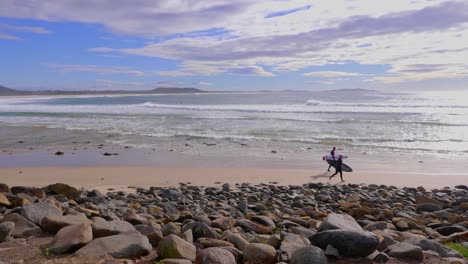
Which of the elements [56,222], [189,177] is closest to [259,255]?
[56,222]

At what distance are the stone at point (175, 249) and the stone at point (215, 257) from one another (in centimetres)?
18

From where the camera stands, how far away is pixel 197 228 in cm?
582

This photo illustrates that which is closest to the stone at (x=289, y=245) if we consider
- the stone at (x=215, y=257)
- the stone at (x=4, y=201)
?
the stone at (x=215, y=257)

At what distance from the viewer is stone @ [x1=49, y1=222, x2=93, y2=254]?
487cm

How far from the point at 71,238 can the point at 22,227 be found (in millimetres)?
1209

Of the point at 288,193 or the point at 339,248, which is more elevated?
the point at 339,248

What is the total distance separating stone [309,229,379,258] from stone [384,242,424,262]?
0.29m

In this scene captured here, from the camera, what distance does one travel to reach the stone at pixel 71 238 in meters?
4.87

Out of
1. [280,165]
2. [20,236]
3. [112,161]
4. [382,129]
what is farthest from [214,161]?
[382,129]

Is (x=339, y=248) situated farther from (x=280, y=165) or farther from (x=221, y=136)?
(x=221, y=136)

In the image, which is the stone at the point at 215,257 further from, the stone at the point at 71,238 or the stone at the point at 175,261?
the stone at the point at 71,238

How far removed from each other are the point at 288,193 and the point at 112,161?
918 cm

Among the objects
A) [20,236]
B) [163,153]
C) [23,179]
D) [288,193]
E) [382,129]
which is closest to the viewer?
[20,236]

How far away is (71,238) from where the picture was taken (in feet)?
→ 16.4
